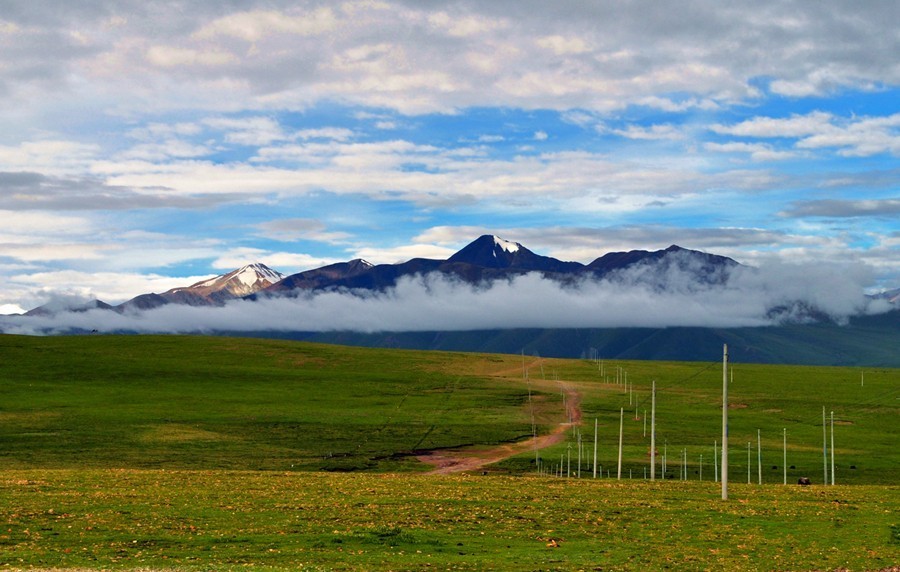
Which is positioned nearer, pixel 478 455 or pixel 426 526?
pixel 426 526

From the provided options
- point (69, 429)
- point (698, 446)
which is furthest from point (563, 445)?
point (69, 429)

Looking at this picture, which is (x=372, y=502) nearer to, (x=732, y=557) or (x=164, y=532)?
(x=164, y=532)

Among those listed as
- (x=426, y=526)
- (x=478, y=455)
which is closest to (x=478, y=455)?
(x=478, y=455)

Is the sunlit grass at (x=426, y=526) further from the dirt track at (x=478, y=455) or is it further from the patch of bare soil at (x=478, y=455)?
the dirt track at (x=478, y=455)

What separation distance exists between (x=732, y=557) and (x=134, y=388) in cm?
17458

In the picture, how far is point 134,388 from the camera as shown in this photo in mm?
193000

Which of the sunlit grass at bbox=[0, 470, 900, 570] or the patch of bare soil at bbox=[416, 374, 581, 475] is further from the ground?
the sunlit grass at bbox=[0, 470, 900, 570]

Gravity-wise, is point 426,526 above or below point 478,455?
above

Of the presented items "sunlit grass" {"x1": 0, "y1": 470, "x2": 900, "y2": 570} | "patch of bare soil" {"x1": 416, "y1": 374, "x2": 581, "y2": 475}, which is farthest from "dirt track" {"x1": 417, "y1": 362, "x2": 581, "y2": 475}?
"sunlit grass" {"x1": 0, "y1": 470, "x2": 900, "y2": 570}

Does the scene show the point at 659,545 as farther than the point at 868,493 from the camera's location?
No

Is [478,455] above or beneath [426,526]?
beneath

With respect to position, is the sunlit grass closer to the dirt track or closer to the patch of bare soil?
the patch of bare soil

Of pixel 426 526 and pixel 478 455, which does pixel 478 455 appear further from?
pixel 426 526

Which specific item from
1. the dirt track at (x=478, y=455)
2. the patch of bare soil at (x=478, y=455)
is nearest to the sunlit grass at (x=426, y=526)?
the patch of bare soil at (x=478, y=455)
